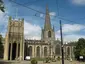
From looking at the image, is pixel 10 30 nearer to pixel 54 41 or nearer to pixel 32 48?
pixel 32 48

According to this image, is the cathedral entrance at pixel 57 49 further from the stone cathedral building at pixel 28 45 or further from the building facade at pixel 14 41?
the building facade at pixel 14 41

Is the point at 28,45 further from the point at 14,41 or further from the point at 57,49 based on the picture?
the point at 14,41

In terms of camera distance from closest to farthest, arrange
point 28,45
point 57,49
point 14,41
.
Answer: point 14,41 → point 28,45 → point 57,49

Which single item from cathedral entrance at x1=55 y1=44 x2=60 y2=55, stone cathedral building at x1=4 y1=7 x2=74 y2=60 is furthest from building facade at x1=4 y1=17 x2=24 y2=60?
cathedral entrance at x1=55 y1=44 x2=60 y2=55

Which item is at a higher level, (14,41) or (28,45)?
(14,41)

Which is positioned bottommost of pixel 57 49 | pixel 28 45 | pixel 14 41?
pixel 57 49

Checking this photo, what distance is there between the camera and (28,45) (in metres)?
113

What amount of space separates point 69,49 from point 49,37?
52.5 ft

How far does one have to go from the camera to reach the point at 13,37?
80.9m

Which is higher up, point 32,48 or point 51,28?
point 51,28

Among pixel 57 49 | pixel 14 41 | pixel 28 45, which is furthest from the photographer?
pixel 57 49

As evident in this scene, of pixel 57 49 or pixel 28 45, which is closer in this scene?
pixel 28 45

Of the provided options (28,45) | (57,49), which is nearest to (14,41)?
(28,45)

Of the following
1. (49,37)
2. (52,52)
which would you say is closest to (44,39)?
(49,37)
